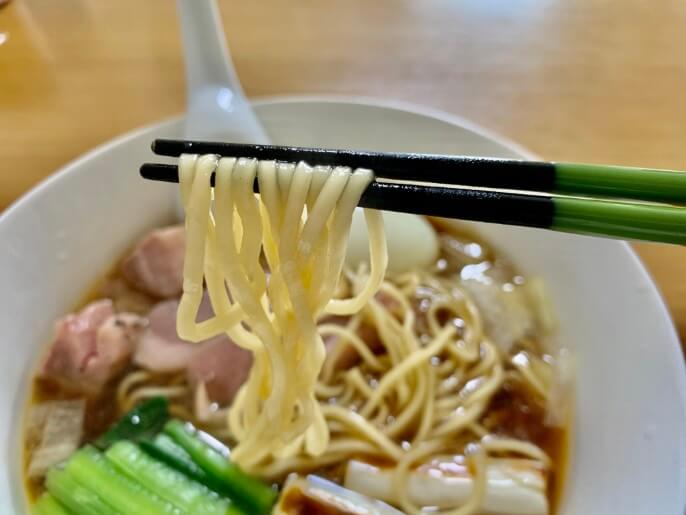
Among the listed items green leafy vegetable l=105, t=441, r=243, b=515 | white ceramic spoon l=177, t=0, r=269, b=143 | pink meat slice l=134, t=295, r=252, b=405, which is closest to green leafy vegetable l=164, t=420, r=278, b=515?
green leafy vegetable l=105, t=441, r=243, b=515

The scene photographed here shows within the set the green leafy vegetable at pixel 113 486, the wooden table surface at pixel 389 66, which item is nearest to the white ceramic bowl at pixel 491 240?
the green leafy vegetable at pixel 113 486

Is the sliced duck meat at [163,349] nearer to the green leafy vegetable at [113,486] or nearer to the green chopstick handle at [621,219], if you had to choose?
the green leafy vegetable at [113,486]

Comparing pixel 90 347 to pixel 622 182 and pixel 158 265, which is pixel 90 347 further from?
pixel 622 182

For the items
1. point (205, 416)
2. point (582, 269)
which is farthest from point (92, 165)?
point (582, 269)

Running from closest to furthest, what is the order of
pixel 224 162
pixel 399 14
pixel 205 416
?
pixel 224 162, pixel 205 416, pixel 399 14

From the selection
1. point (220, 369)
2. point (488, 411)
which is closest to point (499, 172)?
point (488, 411)

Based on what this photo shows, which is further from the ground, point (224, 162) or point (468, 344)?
point (224, 162)

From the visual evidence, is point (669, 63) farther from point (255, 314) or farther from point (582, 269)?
point (255, 314)
